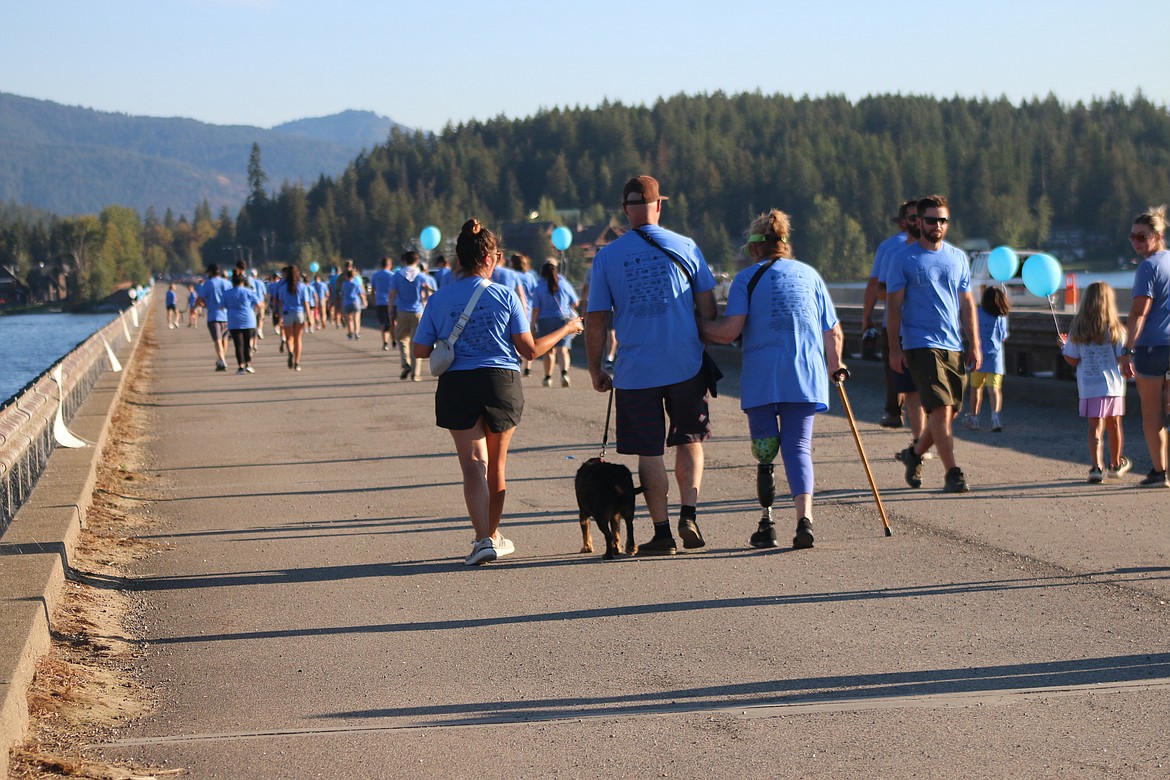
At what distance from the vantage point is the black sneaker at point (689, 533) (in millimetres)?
7711

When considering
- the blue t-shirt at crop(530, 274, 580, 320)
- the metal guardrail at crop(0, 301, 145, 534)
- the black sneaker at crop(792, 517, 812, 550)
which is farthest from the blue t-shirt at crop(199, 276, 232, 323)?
the black sneaker at crop(792, 517, 812, 550)


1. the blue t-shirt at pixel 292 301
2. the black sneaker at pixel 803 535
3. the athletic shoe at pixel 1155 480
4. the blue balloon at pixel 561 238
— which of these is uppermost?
the blue balloon at pixel 561 238

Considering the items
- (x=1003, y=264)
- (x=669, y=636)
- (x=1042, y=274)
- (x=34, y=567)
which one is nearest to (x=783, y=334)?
(x=669, y=636)

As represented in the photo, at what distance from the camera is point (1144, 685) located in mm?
5074

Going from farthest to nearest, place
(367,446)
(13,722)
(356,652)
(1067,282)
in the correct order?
(1067,282)
(367,446)
(356,652)
(13,722)

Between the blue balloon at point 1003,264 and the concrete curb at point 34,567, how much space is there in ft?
29.9

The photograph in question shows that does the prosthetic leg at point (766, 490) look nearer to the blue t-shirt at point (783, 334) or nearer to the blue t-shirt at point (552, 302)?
the blue t-shirt at point (783, 334)

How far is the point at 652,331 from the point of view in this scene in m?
7.53

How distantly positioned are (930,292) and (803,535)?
2430mm

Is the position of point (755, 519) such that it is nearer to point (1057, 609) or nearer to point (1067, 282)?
point (1057, 609)

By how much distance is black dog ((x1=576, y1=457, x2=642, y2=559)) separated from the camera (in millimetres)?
7605

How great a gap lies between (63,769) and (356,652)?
5.74ft

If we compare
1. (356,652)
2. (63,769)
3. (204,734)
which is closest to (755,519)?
(356,652)

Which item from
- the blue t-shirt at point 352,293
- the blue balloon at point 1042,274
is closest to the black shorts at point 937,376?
the blue balloon at point 1042,274
